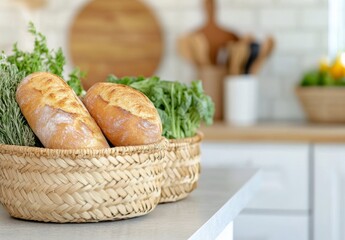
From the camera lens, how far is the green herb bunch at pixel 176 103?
1.75 m

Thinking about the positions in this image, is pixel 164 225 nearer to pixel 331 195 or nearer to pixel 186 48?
pixel 331 195

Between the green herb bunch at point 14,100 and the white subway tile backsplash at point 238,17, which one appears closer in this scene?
the green herb bunch at point 14,100

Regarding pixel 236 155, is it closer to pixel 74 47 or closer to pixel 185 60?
pixel 185 60

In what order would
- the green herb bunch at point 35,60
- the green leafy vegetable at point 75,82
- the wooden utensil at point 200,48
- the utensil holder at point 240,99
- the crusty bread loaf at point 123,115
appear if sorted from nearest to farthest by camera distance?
the crusty bread loaf at point 123,115 < the green herb bunch at point 35,60 < the green leafy vegetable at point 75,82 < the utensil holder at point 240,99 < the wooden utensil at point 200,48

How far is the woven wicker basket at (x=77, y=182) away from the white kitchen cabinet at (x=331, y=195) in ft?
6.22

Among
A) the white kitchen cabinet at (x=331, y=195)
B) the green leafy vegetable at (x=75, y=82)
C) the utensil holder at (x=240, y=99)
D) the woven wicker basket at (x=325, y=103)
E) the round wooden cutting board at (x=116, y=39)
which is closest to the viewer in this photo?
the green leafy vegetable at (x=75, y=82)

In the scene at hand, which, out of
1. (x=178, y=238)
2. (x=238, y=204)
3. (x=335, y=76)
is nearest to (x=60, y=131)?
(x=178, y=238)

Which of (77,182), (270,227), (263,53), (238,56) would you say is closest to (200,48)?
(238,56)

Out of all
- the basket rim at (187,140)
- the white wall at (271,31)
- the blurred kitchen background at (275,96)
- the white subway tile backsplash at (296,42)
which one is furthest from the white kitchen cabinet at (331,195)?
the basket rim at (187,140)

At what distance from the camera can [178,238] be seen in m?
1.34

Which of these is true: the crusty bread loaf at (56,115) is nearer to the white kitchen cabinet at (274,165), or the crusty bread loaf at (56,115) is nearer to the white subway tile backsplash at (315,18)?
the white kitchen cabinet at (274,165)

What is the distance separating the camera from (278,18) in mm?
3904

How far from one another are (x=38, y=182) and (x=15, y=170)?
0.06m

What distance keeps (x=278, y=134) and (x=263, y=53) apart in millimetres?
600
